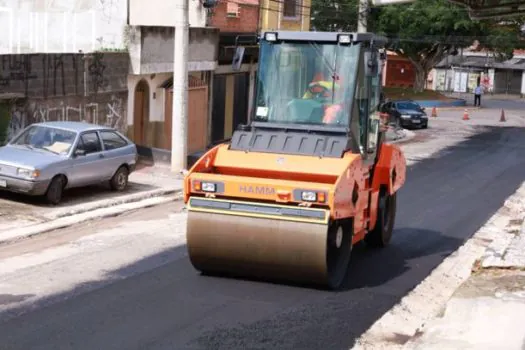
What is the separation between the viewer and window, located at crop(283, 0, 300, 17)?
121 ft

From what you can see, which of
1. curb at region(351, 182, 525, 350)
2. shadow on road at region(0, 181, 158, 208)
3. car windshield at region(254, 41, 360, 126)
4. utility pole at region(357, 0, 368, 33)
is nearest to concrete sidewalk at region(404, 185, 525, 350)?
curb at region(351, 182, 525, 350)

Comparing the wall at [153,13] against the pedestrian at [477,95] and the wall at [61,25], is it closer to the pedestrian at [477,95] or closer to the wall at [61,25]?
the wall at [61,25]

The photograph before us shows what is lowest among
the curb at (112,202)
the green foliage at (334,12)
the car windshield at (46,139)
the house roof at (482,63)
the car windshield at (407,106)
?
the curb at (112,202)

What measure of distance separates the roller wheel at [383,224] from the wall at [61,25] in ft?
41.0

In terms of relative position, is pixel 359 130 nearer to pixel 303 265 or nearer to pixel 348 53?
pixel 348 53

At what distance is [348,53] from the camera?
491 inches

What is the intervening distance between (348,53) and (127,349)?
556cm

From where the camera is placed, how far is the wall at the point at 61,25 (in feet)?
89.0

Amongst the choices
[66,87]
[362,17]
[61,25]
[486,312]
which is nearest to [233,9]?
[362,17]

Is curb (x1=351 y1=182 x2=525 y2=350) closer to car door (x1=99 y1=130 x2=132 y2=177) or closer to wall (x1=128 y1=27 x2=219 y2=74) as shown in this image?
car door (x1=99 y1=130 x2=132 y2=177)

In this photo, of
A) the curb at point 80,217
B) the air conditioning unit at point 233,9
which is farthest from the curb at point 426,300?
the air conditioning unit at point 233,9

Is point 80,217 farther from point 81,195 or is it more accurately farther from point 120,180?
point 120,180

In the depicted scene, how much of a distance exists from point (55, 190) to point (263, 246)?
7.64 m

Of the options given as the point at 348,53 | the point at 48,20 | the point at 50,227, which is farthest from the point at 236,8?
the point at 348,53
